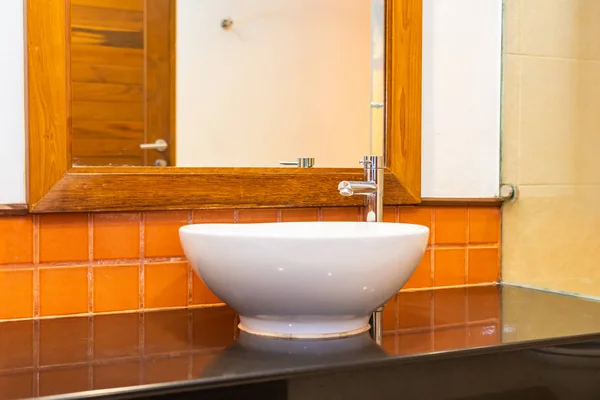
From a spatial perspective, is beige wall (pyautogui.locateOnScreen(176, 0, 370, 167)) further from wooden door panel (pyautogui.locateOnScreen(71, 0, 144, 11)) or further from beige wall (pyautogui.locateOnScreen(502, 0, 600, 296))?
beige wall (pyautogui.locateOnScreen(502, 0, 600, 296))

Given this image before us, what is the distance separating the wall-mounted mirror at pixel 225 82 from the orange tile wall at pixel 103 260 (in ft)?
Result: 0.31

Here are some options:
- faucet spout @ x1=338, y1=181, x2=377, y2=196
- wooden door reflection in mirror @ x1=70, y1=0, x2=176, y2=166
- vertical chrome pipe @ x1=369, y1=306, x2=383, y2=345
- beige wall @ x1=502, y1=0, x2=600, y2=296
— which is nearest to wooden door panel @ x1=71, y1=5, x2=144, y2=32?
wooden door reflection in mirror @ x1=70, y1=0, x2=176, y2=166

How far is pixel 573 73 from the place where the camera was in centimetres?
136

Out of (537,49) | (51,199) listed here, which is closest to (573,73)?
(537,49)

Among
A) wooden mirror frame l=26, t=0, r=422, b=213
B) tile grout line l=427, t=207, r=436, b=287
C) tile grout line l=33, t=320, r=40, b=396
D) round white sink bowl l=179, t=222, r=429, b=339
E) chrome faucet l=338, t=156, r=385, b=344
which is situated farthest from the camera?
tile grout line l=427, t=207, r=436, b=287

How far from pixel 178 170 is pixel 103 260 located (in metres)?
0.20

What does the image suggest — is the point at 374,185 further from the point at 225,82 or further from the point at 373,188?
the point at 225,82

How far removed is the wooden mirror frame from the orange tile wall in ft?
0.08

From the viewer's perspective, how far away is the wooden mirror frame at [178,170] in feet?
3.41

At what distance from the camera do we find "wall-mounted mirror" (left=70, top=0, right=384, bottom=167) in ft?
3.59

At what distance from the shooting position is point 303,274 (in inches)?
33.1

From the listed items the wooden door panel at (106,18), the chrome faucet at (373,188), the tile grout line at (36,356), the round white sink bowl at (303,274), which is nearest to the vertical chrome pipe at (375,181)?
the chrome faucet at (373,188)

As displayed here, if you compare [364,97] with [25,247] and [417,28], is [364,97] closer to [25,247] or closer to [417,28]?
[417,28]

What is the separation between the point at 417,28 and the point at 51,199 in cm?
76
